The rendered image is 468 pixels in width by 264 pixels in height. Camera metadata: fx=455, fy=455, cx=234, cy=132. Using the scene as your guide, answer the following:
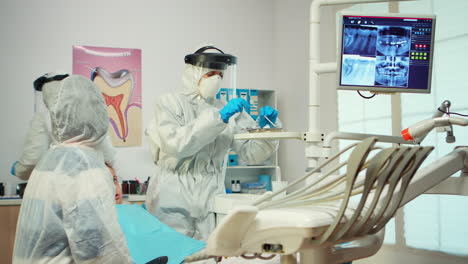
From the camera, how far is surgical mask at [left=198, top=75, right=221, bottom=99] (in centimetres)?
270

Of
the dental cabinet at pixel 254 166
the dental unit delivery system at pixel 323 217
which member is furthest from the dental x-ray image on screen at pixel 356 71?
the dental cabinet at pixel 254 166

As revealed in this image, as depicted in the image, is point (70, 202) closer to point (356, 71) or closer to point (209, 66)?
point (356, 71)

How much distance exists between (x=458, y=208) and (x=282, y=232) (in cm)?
269

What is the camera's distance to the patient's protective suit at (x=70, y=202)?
1538 millimetres

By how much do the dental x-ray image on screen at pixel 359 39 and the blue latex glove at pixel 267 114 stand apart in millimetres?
983

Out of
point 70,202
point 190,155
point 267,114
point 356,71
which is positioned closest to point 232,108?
point 267,114

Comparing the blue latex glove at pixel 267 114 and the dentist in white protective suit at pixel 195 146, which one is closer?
the dentist in white protective suit at pixel 195 146

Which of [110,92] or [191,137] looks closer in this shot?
[191,137]

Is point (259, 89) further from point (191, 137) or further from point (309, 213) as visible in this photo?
point (309, 213)

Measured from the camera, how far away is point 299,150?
4.41 meters

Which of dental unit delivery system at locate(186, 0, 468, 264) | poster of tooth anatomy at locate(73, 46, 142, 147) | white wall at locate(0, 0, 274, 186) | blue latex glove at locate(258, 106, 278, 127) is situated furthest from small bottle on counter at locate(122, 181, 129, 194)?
dental unit delivery system at locate(186, 0, 468, 264)

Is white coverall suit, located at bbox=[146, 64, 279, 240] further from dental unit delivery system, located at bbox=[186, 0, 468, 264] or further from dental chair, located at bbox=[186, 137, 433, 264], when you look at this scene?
dental chair, located at bbox=[186, 137, 433, 264]

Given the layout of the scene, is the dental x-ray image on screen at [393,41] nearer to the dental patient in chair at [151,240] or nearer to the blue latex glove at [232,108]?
the blue latex glove at [232,108]

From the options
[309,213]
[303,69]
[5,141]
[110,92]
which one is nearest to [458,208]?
[303,69]
